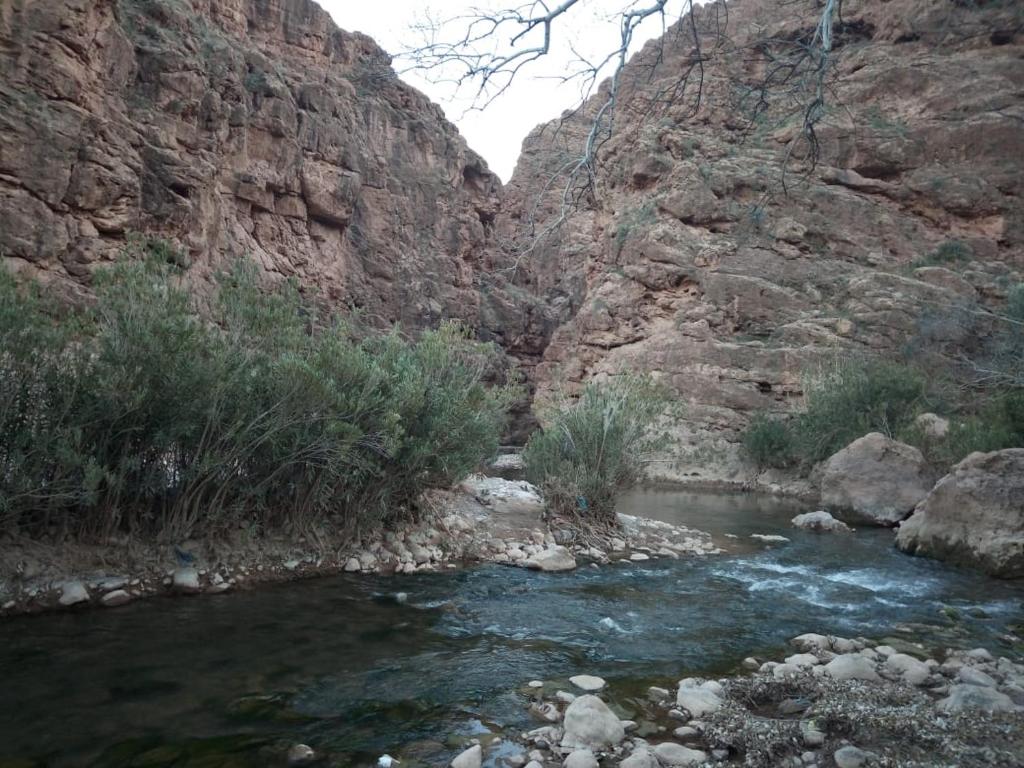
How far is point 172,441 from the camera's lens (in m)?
6.73

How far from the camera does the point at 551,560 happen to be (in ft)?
30.9

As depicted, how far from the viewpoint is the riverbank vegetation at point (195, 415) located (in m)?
5.96

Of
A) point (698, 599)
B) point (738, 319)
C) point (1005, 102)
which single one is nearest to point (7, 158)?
point (698, 599)

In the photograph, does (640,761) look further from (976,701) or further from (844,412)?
(844,412)

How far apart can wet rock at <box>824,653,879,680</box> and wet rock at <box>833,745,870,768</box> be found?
1.57 meters

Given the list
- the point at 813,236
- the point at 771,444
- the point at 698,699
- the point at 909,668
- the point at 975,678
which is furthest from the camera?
the point at 813,236

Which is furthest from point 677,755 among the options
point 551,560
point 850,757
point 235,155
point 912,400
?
point 235,155

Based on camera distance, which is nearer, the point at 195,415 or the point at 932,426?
the point at 195,415

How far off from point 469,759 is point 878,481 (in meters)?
16.4

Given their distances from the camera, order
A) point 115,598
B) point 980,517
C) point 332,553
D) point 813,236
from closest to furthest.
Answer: point 115,598, point 332,553, point 980,517, point 813,236

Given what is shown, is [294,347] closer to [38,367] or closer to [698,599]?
[38,367]

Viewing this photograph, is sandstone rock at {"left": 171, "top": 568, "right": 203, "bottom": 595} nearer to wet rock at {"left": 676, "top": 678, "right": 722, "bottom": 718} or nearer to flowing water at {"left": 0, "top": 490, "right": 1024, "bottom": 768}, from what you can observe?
flowing water at {"left": 0, "top": 490, "right": 1024, "bottom": 768}

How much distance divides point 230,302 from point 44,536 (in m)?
3.00

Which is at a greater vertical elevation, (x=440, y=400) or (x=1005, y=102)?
(x=1005, y=102)
